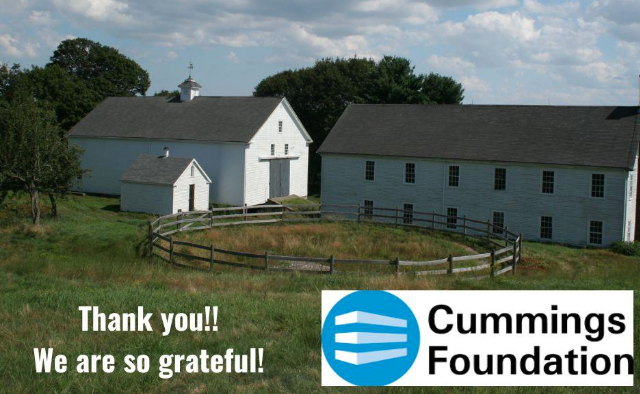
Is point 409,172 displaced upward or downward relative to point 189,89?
downward

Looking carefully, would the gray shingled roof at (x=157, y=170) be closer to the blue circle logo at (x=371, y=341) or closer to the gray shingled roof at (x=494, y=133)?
the gray shingled roof at (x=494, y=133)

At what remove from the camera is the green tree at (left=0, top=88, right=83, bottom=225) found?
2877cm

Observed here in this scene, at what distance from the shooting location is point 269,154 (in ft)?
151

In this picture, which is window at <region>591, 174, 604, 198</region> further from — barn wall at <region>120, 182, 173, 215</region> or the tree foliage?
the tree foliage

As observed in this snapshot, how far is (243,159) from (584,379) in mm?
35927

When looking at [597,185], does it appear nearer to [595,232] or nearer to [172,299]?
[595,232]

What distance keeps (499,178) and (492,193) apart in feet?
3.12

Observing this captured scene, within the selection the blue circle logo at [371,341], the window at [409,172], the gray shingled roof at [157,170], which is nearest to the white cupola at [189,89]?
the gray shingled roof at [157,170]

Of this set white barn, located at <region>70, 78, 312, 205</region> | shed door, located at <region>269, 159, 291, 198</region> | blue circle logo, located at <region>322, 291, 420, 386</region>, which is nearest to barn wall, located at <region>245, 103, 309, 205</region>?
white barn, located at <region>70, 78, 312, 205</region>

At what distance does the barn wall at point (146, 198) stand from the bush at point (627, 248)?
82.5 feet

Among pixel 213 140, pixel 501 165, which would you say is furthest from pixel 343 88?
pixel 501 165

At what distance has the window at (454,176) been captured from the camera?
119ft

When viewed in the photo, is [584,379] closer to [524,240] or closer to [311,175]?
[524,240]

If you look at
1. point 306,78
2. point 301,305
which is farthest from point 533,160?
point 306,78
